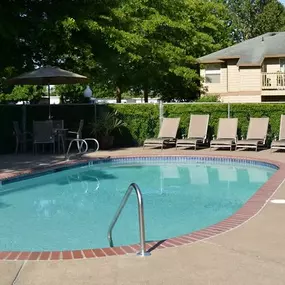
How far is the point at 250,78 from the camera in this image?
28953 millimetres

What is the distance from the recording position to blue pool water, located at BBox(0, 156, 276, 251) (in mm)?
7098

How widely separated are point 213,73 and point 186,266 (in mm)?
27721

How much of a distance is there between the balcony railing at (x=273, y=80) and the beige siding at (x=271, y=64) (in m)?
0.69

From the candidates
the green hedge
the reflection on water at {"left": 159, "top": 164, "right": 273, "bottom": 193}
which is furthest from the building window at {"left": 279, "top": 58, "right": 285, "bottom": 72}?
the reflection on water at {"left": 159, "top": 164, "right": 273, "bottom": 193}

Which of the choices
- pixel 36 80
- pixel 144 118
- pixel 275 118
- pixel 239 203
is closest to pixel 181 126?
pixel 144 118

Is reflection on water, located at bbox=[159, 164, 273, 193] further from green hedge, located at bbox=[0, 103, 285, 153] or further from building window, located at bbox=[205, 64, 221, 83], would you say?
building window, located at bbox=[205, 64, 221, 83]

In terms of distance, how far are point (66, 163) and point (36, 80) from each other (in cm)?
389

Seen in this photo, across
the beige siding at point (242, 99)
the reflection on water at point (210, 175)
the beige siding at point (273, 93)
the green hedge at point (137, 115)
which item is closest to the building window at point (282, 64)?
the beige siding at point (273, 93)

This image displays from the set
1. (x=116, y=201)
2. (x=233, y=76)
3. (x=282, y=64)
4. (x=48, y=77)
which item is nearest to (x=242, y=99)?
(x=233, y=76)

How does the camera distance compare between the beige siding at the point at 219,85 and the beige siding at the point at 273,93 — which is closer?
the beige siding at the point at 273,93

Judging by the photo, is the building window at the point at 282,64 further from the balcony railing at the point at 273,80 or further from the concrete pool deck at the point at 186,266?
the concrete pool deck at the point at 186,266

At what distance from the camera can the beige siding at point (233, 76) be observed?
30.2 meters

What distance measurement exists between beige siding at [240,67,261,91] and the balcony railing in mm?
300

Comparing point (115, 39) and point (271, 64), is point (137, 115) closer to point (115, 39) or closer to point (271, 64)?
point (115, 39)
